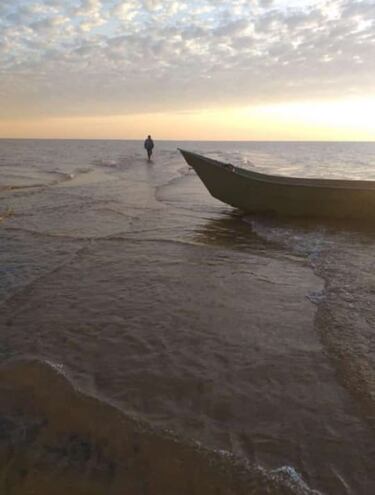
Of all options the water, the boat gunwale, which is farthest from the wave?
the boat gunwale

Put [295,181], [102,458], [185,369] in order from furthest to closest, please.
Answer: [295,181] → [185,369] → [102,458]

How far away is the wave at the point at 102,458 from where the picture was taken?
2.81 m

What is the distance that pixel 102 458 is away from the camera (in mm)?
3031

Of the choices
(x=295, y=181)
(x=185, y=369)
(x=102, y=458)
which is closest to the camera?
(x=102, y=458)

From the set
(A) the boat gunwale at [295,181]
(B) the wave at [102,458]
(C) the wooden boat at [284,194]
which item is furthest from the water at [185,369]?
(A) the boat gunwale at [295,181]

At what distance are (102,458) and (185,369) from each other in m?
1.36

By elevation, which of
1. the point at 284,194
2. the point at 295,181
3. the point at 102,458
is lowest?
the point at 102,458

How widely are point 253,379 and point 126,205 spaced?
11.7m

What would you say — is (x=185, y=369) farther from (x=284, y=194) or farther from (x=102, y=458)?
(x=284, y=194)

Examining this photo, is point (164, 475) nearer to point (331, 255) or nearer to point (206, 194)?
point (331, 255)

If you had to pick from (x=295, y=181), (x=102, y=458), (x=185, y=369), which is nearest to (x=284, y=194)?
(x=295, y=181)

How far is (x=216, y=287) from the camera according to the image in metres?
6.69

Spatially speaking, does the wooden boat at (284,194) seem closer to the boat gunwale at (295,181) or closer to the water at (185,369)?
the boat gunwale at (295,181)

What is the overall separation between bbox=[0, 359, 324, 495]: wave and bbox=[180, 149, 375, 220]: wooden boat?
9.53 metres
